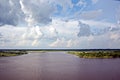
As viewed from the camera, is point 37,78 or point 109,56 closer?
point 37,78

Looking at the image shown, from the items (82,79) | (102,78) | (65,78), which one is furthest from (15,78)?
(102,78)

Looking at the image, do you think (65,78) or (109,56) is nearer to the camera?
(65,78)

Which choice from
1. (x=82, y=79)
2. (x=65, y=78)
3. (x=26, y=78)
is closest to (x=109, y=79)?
(x=82, y=79)

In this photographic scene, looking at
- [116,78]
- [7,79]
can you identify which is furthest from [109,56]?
[7,79]

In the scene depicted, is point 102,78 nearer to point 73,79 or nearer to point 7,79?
point 73,79

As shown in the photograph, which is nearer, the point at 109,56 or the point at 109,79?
the point at 109,79

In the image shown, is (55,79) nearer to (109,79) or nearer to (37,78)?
(37,78)

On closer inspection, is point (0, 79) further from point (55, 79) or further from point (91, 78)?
point (91, 78)
